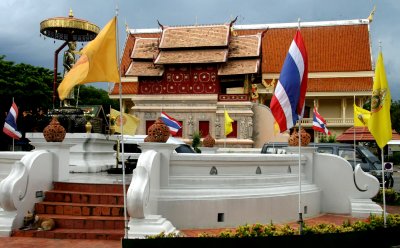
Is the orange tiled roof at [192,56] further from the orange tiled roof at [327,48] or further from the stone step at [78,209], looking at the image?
the stone step at [78,209]

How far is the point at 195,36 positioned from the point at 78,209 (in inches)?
1218

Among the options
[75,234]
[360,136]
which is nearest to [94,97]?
[360,136]

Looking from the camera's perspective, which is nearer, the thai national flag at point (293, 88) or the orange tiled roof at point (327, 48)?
the thai national flag at point (293, 88)

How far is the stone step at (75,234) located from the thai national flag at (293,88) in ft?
12.1

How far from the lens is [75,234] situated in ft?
27.9

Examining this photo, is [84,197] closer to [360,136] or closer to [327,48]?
[360,136]

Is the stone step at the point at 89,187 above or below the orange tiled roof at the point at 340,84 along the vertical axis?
below

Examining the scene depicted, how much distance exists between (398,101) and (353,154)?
61776 mm

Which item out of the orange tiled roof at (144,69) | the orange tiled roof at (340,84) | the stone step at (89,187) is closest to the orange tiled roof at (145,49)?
the orange tiled roof at (144,69)

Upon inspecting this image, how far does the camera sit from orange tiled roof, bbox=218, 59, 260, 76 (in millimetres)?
36250

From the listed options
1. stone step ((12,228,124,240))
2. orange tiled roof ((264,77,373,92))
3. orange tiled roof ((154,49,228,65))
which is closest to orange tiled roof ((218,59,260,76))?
orange tiled roof ((154,49,228,65))

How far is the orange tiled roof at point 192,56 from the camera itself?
121 feet

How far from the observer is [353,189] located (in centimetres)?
1232

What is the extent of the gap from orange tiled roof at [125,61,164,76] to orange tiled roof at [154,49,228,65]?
45.8 inches
